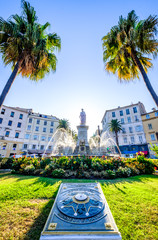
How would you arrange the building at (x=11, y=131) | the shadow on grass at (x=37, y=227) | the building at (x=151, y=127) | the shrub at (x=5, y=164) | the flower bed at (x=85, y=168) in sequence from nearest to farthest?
the shadow on grass at (x=37, y=227)
the flower bed at (x=85, y=168)
the shrub at (x=5, y=164)
the building at (x=11, y=131)
the building at (x=151, y=127)

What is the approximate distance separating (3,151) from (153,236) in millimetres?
34196

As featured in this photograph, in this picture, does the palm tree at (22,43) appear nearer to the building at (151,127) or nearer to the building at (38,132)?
the building at (38,132)

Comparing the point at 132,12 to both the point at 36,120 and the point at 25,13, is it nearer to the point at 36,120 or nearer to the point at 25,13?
the point at 25,13

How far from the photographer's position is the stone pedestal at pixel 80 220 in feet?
5.67

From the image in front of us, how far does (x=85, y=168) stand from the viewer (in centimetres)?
764

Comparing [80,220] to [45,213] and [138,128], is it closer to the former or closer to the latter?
[45,213]

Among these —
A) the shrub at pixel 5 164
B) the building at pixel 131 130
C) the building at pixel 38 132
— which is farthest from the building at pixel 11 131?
the building at pixel 131 130

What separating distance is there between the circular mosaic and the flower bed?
4057 millimetres

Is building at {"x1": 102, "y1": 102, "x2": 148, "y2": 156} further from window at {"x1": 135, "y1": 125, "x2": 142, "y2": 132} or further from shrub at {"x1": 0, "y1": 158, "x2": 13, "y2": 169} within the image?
shrub at {"x1": 0, "y1": 158, "x2": 13, "y2": 169}

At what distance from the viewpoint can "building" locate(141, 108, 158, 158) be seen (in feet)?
100

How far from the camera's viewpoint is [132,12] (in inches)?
310

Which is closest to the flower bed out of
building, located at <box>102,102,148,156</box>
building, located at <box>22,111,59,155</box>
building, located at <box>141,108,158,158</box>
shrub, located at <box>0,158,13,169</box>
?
shrub, located at <box>0,158,13,169</box>

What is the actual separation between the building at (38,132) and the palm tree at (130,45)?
33657 millimetres

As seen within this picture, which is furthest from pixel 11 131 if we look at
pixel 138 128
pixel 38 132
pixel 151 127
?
pixel 151 127
